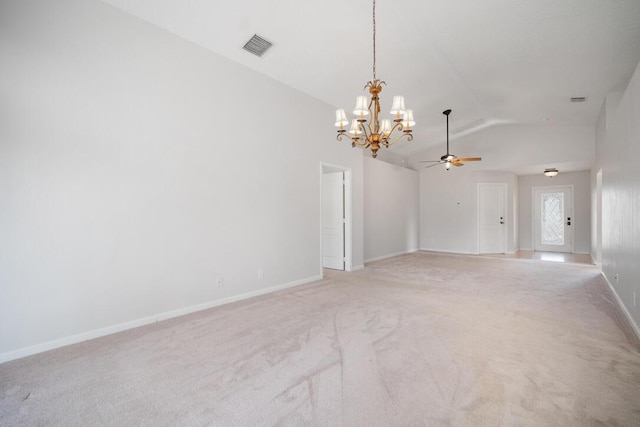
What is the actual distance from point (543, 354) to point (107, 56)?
505 centimetres

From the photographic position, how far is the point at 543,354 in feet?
8.75

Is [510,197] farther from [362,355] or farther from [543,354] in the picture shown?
[362,355]

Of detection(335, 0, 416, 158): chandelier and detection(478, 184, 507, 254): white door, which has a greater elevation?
detection(335, 0, 416, 158): chandelier

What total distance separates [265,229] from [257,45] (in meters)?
2.57

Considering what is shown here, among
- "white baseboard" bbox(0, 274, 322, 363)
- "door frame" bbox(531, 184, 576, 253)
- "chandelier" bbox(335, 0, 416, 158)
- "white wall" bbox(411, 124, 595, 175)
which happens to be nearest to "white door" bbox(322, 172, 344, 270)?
"white baseboard" bbox(0, 274, 322, 363)

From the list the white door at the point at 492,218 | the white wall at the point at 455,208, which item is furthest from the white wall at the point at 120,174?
the white door at the point at 492,218

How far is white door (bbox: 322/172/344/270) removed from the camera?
6.48m

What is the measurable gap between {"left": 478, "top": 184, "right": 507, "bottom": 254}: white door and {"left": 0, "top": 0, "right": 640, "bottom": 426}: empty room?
3.13m

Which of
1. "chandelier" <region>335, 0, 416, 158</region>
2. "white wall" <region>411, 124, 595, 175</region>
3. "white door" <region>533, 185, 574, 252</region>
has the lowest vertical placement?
"white door" <region>533, 185, 574, 252</region>

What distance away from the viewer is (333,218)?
6621 millimetres

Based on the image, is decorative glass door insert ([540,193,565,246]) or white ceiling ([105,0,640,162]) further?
decorative glass door insert ([540,193,565,246])

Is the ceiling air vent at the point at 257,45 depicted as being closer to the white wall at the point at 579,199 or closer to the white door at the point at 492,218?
the white door at the point at 492,218

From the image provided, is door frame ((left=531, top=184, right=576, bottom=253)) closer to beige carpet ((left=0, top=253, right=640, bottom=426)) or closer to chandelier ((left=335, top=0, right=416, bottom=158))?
beige carpet ((left=0, top=253, right=640, bottom=426))

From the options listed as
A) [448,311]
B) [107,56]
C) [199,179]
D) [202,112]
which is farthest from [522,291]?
[107,56]
